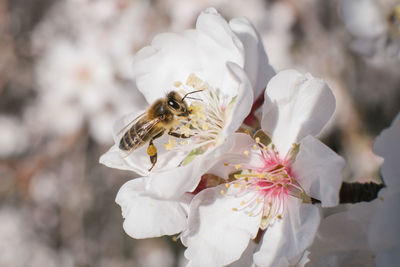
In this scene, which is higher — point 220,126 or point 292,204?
point 220,126

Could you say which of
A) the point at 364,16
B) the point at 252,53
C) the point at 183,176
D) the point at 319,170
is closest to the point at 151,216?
the point at 183,176

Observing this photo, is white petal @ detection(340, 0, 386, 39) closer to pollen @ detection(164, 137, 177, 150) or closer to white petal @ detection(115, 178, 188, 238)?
pollen @ detection(164, 137, 177, 150)

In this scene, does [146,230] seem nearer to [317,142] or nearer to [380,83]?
[317,142]

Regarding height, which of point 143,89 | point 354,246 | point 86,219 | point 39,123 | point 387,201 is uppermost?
point 143,89

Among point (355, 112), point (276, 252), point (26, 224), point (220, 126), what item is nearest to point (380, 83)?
point (355, 112)

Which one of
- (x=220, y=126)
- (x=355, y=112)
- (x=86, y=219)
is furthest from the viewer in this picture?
(x=86, y=219)

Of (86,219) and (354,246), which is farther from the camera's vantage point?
(86,219)

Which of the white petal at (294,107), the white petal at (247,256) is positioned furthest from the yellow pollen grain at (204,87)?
the white petal at (247,256)

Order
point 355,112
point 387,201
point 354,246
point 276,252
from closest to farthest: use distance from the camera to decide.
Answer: point 387,201, point 276,252, point 354,246, point 355,112
